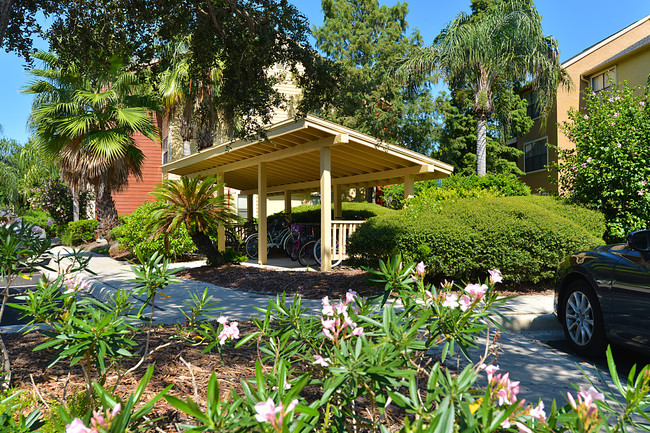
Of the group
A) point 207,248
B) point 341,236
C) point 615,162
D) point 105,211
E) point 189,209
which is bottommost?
point 207,248

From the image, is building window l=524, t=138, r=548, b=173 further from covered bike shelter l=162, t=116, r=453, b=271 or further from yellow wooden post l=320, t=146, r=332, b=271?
yellow wooden post l=320, t=146, r=332, b=271

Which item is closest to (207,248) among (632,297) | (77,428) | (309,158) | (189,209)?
(189,209)

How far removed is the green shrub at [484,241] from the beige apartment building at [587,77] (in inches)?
583

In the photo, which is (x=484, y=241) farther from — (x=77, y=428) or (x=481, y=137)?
(x=481, y=137)

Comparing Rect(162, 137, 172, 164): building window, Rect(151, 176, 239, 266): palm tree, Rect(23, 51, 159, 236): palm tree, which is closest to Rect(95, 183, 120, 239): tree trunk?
Rect(23, 51, 159, 236): palm tree

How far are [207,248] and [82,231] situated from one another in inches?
623

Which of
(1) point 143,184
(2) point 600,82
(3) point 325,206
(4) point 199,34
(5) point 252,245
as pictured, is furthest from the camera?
(1) point 143,184

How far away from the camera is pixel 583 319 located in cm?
484

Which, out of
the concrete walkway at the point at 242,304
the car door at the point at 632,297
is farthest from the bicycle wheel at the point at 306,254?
the car door at the point at 632,297

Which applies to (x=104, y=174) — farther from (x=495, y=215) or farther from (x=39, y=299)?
(x=39, y=299)

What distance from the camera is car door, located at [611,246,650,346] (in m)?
4.02

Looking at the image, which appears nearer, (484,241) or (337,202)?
(484,241)

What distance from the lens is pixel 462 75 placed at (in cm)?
2061

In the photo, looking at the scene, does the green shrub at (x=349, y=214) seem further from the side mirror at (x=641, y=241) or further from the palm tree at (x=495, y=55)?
the side mirror at (x=641, y=241)
